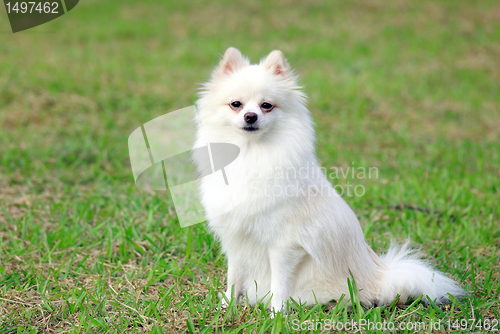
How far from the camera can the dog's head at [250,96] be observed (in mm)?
2297

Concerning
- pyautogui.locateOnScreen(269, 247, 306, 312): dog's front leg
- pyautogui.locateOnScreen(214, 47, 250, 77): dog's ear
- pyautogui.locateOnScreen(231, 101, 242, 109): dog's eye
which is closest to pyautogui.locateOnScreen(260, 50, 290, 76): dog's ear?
pyautogui.locateOnScreen(214, 47, 250, 77): dog's ear

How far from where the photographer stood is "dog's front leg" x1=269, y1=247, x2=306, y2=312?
7.62ft

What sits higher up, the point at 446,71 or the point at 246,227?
the point at 246,227

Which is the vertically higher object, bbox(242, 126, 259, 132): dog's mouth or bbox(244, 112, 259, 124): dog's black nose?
bbox(244, 112, 259, 124): dog's black nose

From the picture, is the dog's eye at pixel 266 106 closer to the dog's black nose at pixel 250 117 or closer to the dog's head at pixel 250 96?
the dog's head at pixel 250 96

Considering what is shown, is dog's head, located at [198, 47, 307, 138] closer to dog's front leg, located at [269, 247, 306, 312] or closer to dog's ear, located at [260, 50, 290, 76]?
dog's ear, located at [260, 50, 290, 76]

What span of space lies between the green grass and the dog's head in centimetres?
98

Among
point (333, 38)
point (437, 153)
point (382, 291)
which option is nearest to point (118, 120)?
point (437, 153)

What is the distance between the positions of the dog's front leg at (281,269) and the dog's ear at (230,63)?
0.96 m

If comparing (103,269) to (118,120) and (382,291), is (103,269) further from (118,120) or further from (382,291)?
(118,120)

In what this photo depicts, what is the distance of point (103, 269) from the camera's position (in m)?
3.00

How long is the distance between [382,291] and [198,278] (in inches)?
44.5

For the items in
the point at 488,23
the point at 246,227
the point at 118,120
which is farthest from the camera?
the point at 488,23

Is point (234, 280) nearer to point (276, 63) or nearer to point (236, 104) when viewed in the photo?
point (236, 104)
